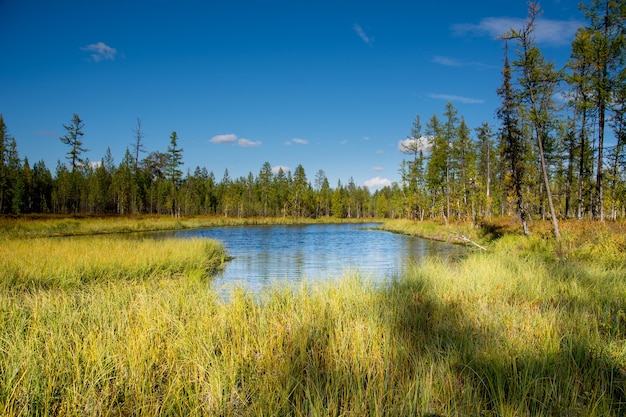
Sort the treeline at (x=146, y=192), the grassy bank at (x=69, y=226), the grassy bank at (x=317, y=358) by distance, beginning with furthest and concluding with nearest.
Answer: the treeline at (x=146, y=192)
the grassy bank at (x=69, y=226)
the grassy bank at (x=317, y=358)

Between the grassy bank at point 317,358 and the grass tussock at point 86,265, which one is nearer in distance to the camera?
the grassy bank at point 317,358

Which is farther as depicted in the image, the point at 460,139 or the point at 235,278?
the point at 460,139

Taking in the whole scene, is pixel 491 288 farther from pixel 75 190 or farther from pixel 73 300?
pixel 75 190

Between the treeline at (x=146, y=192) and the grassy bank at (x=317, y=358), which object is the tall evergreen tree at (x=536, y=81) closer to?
the grassy bank at (x=317, y=358)

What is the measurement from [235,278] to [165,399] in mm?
10117

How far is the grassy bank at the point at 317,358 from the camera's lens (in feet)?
11.0

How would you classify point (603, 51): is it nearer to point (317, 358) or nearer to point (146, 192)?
point (317, 358)

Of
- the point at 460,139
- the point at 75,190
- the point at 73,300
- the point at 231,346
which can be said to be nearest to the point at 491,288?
the point at 231,346

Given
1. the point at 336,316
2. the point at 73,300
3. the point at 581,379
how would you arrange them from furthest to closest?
the point at 73,300 < the point at 336,316 < the point at 581,379

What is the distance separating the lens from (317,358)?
4418mm

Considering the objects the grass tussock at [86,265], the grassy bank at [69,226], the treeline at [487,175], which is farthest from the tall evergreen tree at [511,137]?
the grassy bank at [69,226]

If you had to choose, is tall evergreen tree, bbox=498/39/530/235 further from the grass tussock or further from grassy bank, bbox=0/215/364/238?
grassy bank, bbox=0/215/364/238

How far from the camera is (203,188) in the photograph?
100m

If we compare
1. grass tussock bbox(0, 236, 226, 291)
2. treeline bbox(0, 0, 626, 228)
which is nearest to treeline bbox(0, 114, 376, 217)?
treeline bbox(0, 0, 626, 228)
